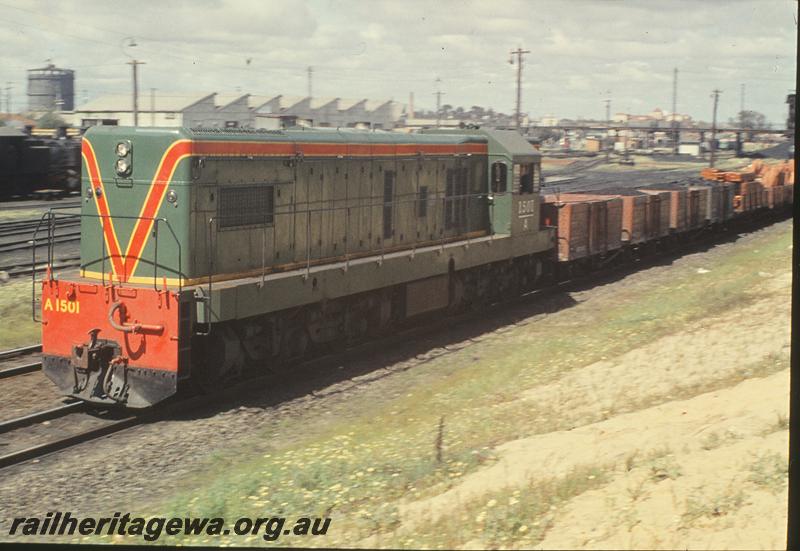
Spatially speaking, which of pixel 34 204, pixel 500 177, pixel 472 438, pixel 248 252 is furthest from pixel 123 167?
pixel 34 204

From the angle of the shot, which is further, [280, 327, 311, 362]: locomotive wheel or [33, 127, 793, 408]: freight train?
[280, 327, 311, 362]: locomotive wheel

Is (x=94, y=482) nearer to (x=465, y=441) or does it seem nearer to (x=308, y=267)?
(x=465, y=441)

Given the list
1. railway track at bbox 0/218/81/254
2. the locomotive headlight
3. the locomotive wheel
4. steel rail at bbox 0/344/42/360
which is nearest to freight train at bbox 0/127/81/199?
railway track at bbox 0/218/81/254

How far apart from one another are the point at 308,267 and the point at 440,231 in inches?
176

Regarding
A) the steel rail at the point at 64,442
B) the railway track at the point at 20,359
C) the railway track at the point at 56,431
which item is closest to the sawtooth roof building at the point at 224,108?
the railway track at the point at 20,359

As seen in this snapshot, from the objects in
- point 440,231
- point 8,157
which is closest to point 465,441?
point 440,231

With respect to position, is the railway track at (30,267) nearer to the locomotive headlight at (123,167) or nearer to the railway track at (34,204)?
the locomotive headlight at (123,167)

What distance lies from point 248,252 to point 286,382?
1718mm

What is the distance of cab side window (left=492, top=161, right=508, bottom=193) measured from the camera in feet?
55.4

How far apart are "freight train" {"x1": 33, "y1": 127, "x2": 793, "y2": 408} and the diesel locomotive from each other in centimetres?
2

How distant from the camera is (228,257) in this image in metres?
11.4

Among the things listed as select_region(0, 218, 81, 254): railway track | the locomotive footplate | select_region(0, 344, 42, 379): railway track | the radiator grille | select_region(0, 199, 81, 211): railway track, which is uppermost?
the radiator grille

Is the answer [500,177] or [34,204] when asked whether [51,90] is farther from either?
[500,177]

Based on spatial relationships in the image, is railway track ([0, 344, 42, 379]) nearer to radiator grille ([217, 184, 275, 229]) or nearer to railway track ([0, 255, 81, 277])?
radiator grille ([217, 184, 275, 229])
